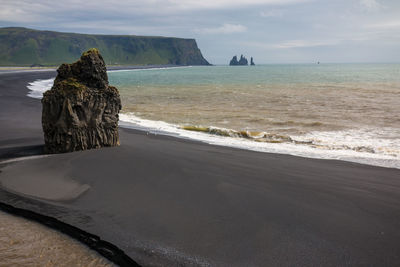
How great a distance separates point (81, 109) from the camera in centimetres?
629

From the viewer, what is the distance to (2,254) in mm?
2916

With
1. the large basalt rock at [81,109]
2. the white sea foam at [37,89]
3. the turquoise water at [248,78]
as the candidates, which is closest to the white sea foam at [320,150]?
the large basalt rock at [81,109]

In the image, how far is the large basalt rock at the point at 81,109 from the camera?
613 cm

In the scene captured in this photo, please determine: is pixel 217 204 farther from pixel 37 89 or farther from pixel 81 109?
pixel 37 89

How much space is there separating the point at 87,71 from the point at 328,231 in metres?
5.75

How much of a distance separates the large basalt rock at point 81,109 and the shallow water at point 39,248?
2813 mm

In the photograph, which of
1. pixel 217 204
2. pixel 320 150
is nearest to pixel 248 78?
pixel 320 150

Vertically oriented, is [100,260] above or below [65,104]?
below

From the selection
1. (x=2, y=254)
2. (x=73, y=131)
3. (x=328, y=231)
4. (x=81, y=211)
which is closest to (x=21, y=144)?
(x=73, y=131)

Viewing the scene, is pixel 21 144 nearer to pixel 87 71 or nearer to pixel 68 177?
pixel 87 71

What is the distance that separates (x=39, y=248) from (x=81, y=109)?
12.2 ft

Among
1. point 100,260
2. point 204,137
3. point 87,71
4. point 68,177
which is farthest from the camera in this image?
point 204,137

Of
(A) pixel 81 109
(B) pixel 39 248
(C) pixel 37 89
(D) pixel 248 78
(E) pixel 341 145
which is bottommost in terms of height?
(C) pixel 37 89

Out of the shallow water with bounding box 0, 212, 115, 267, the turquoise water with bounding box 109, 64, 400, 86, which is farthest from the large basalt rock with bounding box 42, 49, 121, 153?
the turquoise water with bounding box 109, 64, 400, 86
